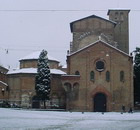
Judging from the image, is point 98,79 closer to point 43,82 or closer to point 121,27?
point 43,82

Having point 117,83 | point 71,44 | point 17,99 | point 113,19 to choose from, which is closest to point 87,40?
point 71,44

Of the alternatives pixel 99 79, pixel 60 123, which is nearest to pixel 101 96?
pixel 99 79

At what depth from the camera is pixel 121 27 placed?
6241cm

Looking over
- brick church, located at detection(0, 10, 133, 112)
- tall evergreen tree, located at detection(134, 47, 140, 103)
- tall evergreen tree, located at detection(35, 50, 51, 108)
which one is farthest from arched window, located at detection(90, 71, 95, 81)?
tall evergreen tree, located at detection(134, 47, 140, 103)

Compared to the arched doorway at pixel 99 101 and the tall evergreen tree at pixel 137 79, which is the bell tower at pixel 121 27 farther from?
the arched doorway at pixel 99 101

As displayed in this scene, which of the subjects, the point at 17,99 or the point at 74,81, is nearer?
the point at 74,81

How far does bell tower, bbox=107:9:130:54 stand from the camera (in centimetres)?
6219

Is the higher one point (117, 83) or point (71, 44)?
point (71, 44)

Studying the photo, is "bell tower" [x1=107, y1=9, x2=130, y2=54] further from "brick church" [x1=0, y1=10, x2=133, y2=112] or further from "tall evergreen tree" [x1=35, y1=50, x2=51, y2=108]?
"tall evergreen tree" [x1=35, y1=50, x2=51, y2=108]

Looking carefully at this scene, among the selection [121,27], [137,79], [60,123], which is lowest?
[60,123]

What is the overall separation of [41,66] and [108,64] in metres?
11.0

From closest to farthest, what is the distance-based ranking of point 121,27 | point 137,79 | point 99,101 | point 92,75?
point 99,101, point 92,75, point 137,79, point 121,27

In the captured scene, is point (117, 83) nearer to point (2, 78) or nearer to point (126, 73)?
point (126, 73)

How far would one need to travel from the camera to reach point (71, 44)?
195 feet
